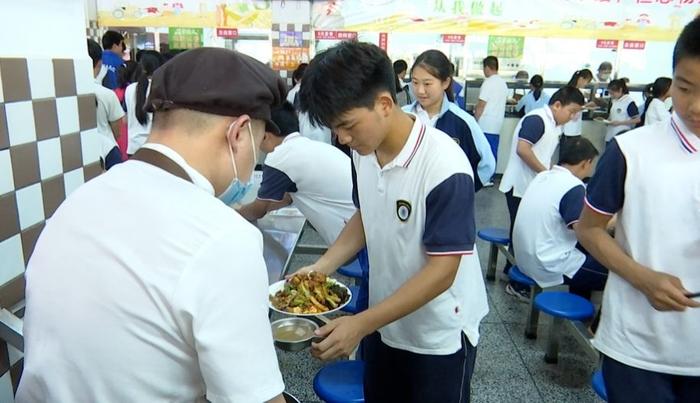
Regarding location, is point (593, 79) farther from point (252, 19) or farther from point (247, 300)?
point (247, 300)

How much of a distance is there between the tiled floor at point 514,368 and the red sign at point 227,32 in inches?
211

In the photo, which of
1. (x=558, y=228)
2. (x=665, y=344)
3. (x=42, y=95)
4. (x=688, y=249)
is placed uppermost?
(x=42, y=95)

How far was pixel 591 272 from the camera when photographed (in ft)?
9.35

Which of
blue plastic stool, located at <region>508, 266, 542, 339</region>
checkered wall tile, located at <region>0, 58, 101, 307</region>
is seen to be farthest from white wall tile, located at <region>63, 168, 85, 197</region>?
blue plastic stool, located at <region>508, 266, 542, 339</region>

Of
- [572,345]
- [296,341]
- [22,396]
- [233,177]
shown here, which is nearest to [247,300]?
[233,177]

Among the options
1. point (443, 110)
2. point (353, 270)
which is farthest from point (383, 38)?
point (353, 270)

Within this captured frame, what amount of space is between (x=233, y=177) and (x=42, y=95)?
0.69m

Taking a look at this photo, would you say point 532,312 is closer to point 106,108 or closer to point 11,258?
point 11,258

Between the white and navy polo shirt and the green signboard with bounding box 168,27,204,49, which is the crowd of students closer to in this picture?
the white and navy polo shirt

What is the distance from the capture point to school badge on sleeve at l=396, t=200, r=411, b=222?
137 cm

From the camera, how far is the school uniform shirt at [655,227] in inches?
47.1

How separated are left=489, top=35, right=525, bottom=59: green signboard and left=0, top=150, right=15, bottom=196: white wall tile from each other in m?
6.90

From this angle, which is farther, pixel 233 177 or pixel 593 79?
pixel 593 79

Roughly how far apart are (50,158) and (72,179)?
0.11 m
